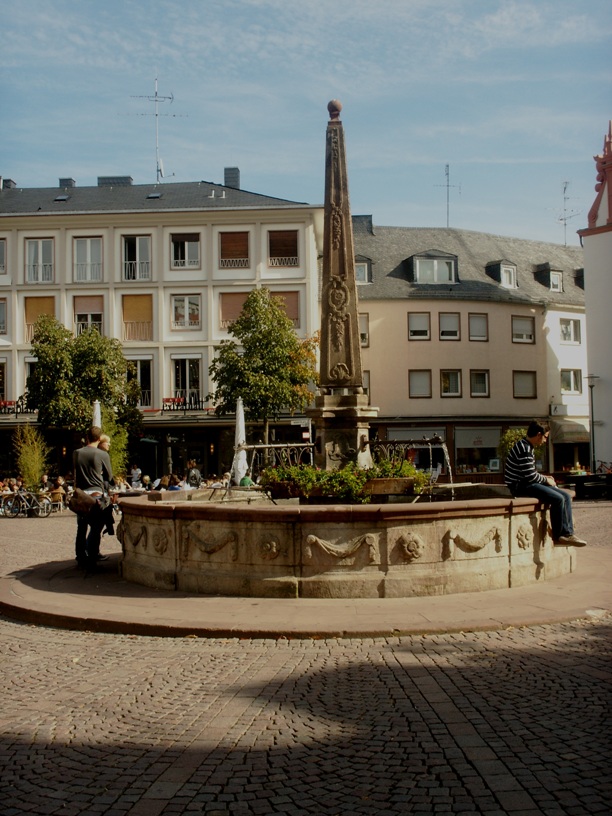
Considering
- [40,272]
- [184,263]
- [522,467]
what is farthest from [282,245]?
[522,467]

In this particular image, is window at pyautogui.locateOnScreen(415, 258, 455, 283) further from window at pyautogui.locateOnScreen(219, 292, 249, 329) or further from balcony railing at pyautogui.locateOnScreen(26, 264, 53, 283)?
balcony railing at pyautogui.locateOnScreen(26, 264, 53, 283)

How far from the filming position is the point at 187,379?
138 feet

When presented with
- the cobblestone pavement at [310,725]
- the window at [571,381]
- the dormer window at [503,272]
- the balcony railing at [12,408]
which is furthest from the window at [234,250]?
the cobblestone pavement at [310,725]

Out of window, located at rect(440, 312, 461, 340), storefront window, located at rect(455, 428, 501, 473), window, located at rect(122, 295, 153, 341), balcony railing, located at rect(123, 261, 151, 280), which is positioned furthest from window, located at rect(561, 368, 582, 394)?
balcony railing, located at rect(123, 261, 151, 280)

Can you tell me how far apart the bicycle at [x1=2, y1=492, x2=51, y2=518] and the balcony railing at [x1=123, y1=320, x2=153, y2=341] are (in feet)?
57.9

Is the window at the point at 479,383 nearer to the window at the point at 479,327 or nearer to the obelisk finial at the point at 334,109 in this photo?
the window at the point at 479,327

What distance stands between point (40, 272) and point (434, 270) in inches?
783

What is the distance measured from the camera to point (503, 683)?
5820 millimetres

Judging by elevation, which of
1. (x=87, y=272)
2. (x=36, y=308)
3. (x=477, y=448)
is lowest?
(x=477, y=448)

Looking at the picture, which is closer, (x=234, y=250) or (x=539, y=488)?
(x=539, y=488)

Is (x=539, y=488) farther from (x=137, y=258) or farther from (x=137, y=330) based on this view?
(x=137, y=258)

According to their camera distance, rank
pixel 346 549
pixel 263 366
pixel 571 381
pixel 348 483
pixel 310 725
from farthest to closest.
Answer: pixel 571 381
pixel 263 366
pixel 348 483
pixel 346 549
pixel 310 725

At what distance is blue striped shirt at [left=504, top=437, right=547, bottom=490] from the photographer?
9.73 metres

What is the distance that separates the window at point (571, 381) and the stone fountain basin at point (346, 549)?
1617 inches
